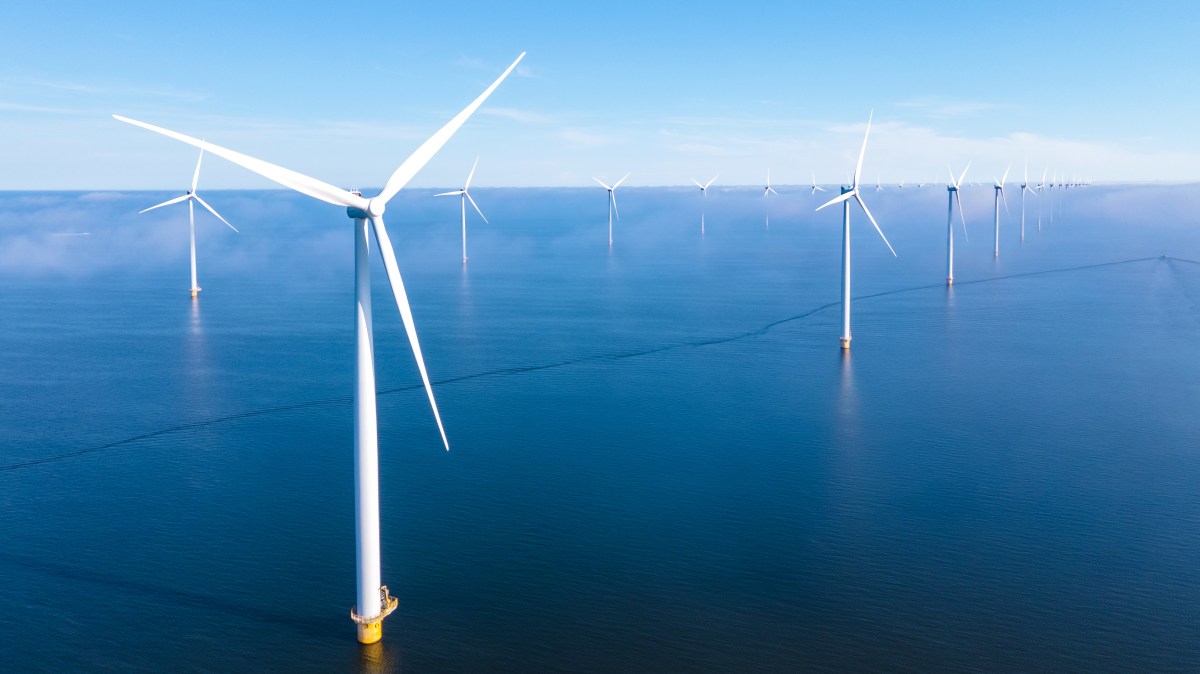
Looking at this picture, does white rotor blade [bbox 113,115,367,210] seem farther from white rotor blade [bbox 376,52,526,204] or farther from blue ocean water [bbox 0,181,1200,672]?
blue ocean water [bbox 0,181,1200,672]

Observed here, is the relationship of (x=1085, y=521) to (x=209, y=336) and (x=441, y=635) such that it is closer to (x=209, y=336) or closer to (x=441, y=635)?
(x=441, y=635)

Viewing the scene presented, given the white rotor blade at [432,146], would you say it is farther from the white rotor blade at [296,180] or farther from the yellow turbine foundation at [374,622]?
the yellow turbine foundation at [374,622]

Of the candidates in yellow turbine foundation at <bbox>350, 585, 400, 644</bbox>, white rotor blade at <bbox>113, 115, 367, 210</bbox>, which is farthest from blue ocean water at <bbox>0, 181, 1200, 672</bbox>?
white rotor blade at <bbox>113, 115, 367, 210</bbox>

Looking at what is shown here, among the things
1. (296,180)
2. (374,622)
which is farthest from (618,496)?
(296,180)

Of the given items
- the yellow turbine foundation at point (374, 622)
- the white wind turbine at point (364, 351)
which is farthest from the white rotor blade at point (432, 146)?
the yellow turbine foundation at point (374, 622)

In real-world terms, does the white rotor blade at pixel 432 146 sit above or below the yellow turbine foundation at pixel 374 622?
above

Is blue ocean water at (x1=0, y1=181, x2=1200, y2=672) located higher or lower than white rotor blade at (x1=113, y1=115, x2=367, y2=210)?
lower

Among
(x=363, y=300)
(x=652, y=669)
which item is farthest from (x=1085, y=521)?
(x=363, y=300)

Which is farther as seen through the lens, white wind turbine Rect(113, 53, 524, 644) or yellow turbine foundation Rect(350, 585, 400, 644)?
yellow turbine foundation Rect(350, 585, 400, 644)
